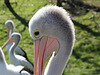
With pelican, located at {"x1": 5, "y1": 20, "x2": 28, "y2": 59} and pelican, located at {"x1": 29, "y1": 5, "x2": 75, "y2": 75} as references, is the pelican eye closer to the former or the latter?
pelican, located at {"x1": 29, "y1": 5, "x2": 75, "y2": 75}

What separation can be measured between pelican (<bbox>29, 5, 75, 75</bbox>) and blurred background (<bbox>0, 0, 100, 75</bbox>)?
9.07ft

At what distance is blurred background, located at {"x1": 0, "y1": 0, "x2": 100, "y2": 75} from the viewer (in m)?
4.81

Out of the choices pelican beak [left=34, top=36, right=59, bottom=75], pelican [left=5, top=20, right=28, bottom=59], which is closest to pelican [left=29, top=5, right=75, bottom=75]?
pelican beak [left=34, top=36, right=59, bottom=75]

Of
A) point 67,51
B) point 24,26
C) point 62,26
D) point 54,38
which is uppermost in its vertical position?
point 62,26

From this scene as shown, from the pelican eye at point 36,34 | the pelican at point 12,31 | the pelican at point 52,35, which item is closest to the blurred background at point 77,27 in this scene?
the pelican at point 12,31

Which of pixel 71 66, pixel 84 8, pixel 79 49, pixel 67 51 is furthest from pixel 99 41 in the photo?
pixel 67 51

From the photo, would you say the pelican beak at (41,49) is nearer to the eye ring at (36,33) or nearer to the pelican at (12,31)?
the eye ring at (36,33)

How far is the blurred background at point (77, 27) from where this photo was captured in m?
4.81

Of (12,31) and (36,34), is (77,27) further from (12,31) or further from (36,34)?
(36,34)

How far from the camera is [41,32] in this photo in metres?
1.75

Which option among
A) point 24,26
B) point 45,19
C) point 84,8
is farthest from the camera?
point 84,8

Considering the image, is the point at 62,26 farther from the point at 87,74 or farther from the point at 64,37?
the point at 87,74

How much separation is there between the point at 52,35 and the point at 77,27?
4893 millimetres

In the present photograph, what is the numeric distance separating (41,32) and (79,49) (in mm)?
3734
